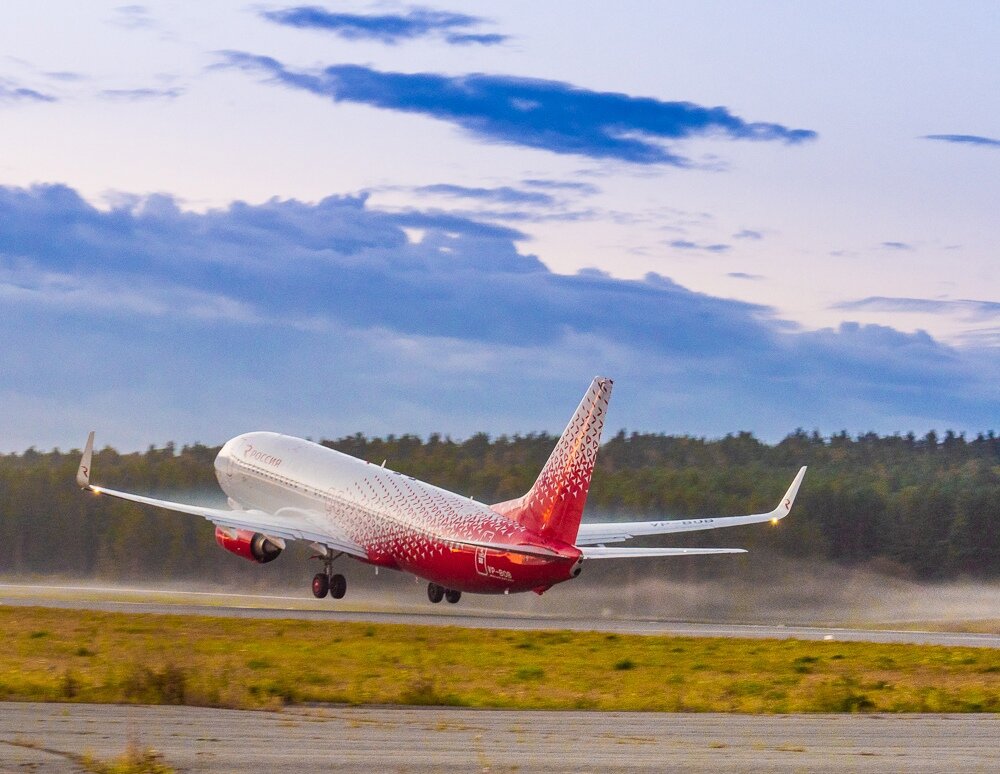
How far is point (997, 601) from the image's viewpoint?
7850 centimetres

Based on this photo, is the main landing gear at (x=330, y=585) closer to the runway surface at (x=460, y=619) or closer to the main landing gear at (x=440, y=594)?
the runway surface at (x=460, y=619)

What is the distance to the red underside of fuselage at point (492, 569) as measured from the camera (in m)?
52.8

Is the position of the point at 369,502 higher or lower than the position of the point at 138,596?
higher

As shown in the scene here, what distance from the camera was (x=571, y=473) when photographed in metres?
52.8

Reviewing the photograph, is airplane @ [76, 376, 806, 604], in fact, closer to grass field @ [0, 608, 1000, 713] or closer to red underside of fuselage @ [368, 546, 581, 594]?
red underside of fuselage @ [368, 546, 581, 594]

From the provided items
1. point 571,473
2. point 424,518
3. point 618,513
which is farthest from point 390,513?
point 618,513

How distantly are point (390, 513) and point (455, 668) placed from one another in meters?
24.2

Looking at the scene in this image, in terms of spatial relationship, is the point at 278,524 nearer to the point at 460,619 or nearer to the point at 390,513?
the point at 390,513

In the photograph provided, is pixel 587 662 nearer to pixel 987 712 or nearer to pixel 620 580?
pixel 987 712

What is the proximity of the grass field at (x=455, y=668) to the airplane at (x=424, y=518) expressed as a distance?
4.83 metres

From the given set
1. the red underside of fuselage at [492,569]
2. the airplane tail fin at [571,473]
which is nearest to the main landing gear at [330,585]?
the red underside of fuselage at [492,569]

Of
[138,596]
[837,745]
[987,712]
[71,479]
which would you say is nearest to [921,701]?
[987,712]

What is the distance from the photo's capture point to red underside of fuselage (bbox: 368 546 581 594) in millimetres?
52781

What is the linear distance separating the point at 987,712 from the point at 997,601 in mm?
49656
